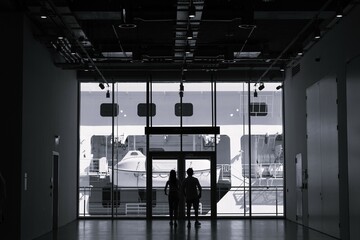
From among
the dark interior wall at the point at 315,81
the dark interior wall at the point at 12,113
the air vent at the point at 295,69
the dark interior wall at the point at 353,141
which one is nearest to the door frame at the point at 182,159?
the dark interior wall at the point at 315,81

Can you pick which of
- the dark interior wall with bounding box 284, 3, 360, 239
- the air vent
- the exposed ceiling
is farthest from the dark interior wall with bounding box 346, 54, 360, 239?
the air vent

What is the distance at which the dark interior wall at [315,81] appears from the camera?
11.6 meters

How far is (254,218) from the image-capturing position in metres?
18.1

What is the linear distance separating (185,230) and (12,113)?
15.6ft

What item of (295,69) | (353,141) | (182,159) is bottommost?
(182,159)

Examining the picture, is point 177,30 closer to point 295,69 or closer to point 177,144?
point 295,69

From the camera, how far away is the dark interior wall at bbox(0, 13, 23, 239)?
11.6m

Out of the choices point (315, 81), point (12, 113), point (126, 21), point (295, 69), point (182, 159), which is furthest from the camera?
point (182, 159)

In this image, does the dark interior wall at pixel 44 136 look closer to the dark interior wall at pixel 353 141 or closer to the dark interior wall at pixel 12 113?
the dark interior wall at pixel 12 113

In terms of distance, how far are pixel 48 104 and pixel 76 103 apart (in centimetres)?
381

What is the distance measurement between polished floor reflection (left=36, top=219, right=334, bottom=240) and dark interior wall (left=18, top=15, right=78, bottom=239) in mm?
532

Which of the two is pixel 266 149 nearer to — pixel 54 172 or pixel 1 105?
pixel 54 172

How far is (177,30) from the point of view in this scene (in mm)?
12633

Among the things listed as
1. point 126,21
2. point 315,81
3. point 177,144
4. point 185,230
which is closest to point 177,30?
point 126,21
